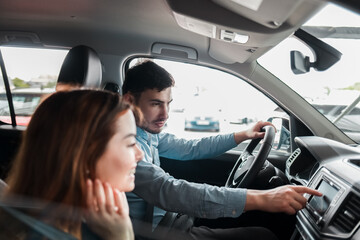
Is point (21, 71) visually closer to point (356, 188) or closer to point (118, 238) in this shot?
point (118, 238)

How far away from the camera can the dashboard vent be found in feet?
3.96

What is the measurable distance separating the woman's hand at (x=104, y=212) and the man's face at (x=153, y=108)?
34.8 inches

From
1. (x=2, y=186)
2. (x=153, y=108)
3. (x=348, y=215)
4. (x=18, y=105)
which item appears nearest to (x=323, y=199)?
(x=348, y=215)

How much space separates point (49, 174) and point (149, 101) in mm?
965

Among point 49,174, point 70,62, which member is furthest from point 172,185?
point 70,62

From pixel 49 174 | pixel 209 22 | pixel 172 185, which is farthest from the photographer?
pixel 209 22

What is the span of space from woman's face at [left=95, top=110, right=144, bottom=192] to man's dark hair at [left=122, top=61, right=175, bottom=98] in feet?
2.62

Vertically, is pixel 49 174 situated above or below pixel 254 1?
below

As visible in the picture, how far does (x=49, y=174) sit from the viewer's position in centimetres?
89

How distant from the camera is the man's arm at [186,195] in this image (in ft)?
4.62

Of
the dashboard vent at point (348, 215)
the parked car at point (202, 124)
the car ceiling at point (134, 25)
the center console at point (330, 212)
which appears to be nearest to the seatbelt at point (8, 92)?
the car ceiling at point (134, 25)

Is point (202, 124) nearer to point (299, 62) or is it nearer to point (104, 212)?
point (299, 62)

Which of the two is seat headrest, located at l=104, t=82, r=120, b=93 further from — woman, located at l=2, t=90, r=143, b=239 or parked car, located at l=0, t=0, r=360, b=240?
woman, located at l=2, t=90, r=143, b=239

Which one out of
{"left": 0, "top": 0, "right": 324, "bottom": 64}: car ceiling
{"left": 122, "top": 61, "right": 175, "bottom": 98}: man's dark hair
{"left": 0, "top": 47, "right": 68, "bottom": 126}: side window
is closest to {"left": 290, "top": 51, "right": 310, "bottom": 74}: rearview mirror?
{"left": 0, "top": 0, "right": 324, "bottom": 64}: car ceiling
